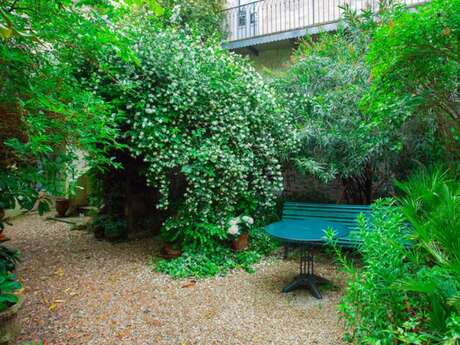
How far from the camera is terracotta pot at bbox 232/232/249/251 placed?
498cm

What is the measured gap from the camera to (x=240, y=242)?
5023 millimetres

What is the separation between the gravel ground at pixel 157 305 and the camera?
2.92 metres

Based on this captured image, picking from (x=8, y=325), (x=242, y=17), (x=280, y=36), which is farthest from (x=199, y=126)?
(x=242, y=17)

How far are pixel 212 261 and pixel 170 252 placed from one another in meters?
0.63

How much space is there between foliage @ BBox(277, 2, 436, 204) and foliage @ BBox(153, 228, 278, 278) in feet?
4.79

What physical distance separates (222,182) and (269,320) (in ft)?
6.29

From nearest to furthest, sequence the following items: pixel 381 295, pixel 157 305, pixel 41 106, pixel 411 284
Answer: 1. pixel 411 284
2. pixel 381 295
3. pixel 41 106
4. pixel 157 305

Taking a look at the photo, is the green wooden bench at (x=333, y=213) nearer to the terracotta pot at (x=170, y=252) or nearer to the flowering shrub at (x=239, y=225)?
the flowering shrub at (x=239, y=225)

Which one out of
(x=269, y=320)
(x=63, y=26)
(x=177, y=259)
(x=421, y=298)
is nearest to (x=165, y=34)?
(x=63, y=26)

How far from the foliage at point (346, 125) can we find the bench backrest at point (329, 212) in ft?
1.46

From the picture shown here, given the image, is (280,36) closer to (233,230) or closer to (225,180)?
(225,180)

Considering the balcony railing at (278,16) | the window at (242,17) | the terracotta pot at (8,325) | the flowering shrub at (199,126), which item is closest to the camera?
the terracotta pot at (8,325)

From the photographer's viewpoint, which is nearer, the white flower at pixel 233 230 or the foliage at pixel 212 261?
the foliage at pixel 212 261

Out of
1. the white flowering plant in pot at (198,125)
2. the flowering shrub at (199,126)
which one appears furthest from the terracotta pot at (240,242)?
the flowering shrub at (199,126)
